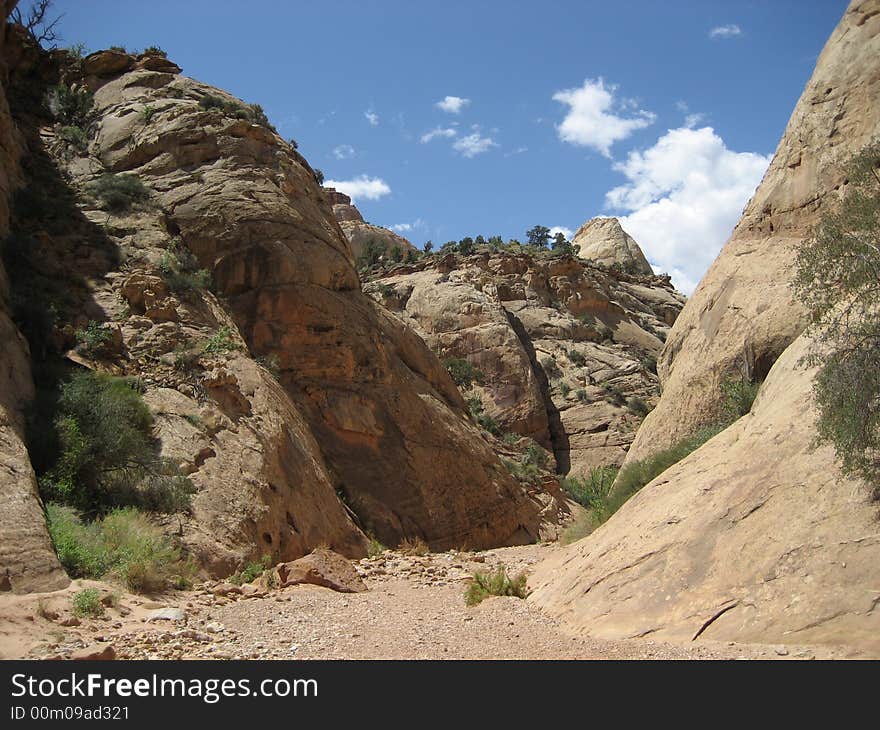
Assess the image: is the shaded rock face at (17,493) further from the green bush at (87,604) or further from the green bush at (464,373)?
the green bush at (464,373)

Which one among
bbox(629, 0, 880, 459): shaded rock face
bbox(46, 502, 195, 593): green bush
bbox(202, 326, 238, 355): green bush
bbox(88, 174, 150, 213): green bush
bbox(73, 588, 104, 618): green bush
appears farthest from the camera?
bbox(88, 174, 150, 213): green bush

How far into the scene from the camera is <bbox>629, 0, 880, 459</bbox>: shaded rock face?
482 inches

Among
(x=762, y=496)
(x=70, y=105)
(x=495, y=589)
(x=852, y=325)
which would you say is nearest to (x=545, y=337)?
(x=70, y=105)

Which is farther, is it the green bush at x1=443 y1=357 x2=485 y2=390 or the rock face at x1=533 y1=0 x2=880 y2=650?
the green bush at x1=443 y1=357 x2=485 y2=390

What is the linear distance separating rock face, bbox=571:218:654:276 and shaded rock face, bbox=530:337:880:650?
177ft

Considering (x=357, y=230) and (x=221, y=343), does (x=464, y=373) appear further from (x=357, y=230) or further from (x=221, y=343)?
(x=357, y=230)

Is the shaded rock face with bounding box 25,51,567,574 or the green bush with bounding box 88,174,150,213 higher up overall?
the green bush with bounding box 88,174,150,213

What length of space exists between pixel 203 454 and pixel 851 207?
10802 millimetres

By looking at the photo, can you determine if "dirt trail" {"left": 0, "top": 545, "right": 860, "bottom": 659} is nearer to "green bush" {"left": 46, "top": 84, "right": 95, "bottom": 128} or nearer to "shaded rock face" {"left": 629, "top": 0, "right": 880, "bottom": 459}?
"shaded rock face" {"left": 629, "top": 0, "right": 880, "bottom": 459}

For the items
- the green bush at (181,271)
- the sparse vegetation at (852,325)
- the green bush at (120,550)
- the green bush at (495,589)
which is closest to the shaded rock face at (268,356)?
the green bush at (181,271)

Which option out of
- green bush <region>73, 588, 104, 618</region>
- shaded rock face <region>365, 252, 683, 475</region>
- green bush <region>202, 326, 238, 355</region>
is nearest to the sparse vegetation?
green bush <region>73, 588, 104, 618</region>

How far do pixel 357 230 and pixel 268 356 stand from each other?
53.3m

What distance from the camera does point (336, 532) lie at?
53.0 feet

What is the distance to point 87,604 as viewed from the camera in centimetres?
796
